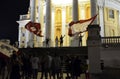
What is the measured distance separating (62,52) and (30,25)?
909cm

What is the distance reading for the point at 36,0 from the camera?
1769 inches

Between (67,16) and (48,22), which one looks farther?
(67,16)

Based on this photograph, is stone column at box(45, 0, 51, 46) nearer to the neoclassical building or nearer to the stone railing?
the neoclassical building

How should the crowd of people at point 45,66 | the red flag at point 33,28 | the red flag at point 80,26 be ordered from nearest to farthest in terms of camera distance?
the crowd of people at point 45,66 < the red flag at point 80,26 < the red flag at point 33,28

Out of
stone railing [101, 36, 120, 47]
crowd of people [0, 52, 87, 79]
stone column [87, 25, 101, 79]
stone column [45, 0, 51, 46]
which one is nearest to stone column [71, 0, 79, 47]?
stone column [45, 0, 51, 46]

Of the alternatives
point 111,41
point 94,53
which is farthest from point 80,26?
point 94,53

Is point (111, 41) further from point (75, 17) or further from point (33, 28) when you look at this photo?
point (33, 28)

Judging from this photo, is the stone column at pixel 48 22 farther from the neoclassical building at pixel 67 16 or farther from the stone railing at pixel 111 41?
the stone railing at pixel 111 41

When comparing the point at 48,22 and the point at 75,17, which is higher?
the point at 75,17

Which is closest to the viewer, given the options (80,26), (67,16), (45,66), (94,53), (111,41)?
(45,66)

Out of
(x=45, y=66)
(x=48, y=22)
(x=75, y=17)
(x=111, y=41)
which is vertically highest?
(x=75, y=17)

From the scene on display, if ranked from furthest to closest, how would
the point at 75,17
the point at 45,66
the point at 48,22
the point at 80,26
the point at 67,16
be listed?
the point at 67,16 < the point at 48,22 < the point at 75,17 < the point at 80,26 < the point at 45,66

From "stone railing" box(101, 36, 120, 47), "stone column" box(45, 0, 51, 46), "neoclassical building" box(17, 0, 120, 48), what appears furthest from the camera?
"neoclassical building" box(17, 0, 120, 48)

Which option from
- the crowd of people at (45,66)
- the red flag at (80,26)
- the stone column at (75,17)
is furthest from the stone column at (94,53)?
the stone column at (75,17)
